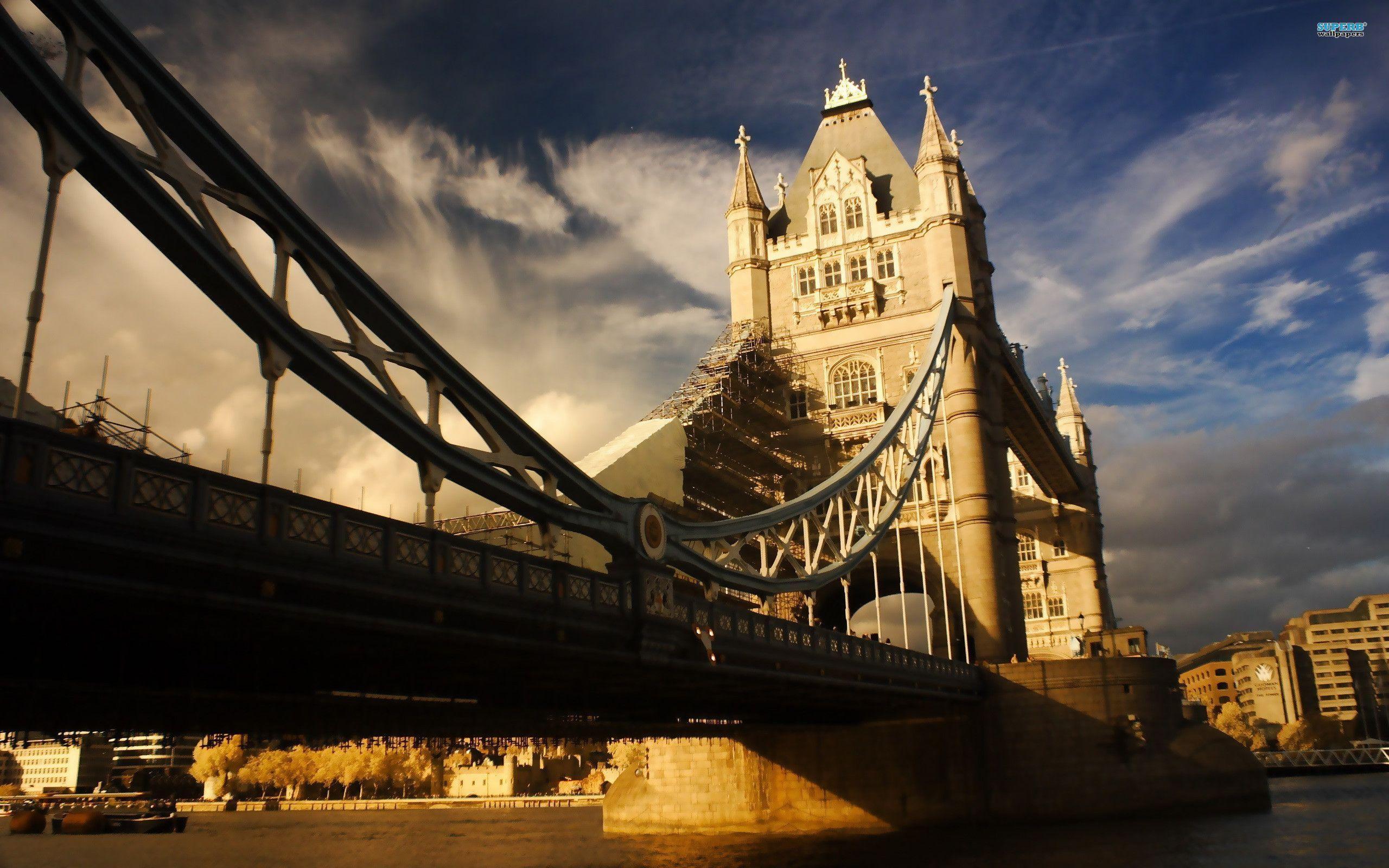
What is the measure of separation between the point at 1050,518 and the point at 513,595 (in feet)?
193

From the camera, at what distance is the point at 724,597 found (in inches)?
1898

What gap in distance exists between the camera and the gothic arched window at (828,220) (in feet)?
197

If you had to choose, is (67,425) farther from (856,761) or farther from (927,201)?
(927,201)

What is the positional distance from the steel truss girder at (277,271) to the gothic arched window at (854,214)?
38.8 m

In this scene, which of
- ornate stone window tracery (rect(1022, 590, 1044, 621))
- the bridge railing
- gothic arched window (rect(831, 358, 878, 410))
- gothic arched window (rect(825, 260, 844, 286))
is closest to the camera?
the bridge railing

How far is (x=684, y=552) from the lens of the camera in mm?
24953

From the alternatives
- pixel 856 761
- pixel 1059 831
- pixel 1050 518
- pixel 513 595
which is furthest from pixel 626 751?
pixel 513 595

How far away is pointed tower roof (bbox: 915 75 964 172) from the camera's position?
186 ft

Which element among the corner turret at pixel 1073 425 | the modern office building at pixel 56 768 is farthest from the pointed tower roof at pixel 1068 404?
the modern office building at pixel 56 768

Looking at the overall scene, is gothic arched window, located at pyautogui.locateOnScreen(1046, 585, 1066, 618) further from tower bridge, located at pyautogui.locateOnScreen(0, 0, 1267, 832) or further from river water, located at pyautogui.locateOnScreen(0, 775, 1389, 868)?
river water, located at pyautogui.locateOnScreen(0, 775, 1389, 868)

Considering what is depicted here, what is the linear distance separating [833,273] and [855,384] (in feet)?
20.6

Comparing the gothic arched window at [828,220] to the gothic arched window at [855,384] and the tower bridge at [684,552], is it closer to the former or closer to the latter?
the tower bridge at [684,552]

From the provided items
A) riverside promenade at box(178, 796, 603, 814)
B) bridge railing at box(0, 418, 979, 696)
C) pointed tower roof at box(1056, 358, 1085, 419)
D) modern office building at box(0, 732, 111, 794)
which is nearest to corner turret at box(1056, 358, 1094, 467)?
pointed tower roof at box(1056, 358, 1085, 419)

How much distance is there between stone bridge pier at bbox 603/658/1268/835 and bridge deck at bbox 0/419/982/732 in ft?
42.7
